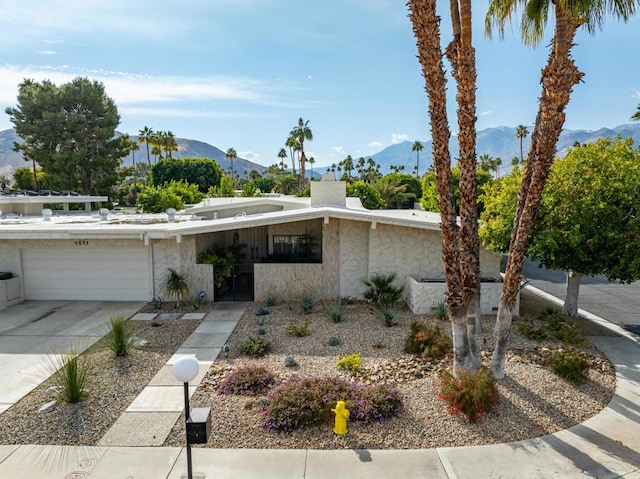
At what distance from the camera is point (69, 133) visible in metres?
50.2

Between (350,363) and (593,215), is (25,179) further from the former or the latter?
(593,215)

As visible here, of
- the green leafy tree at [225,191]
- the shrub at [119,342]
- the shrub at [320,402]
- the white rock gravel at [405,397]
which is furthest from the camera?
the green leafy tree at [225,191]

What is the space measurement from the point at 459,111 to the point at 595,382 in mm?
6360

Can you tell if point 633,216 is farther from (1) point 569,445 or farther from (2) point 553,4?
(1) point 569,445

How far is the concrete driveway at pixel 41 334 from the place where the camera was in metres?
9.23

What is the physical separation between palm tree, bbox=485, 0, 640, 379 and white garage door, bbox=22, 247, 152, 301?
12166 millimetres

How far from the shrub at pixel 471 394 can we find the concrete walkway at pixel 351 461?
0.79 meters

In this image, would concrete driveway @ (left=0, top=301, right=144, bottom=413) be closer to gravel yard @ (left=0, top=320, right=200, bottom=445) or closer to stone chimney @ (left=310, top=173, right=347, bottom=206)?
gravel yard @ (left=0, top=320, right=200, bottom=445)

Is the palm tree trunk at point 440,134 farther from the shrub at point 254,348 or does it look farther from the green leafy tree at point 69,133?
the green leafy tree at point 69,133

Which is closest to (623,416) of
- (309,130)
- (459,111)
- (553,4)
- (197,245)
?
(459,111)

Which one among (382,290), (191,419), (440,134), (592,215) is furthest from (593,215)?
(191,419)

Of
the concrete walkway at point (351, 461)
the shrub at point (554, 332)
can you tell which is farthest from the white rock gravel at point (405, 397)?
the shrub at point (554, 332)

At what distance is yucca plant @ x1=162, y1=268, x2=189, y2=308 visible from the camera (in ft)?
48.7

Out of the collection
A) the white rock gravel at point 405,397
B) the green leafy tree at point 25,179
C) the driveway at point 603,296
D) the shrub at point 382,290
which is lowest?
the driveway at point 603,296
